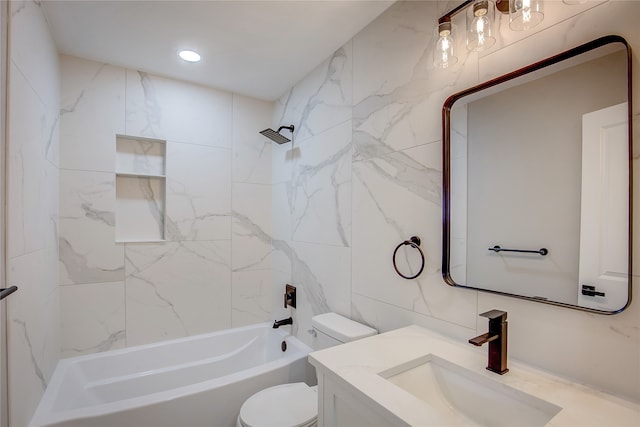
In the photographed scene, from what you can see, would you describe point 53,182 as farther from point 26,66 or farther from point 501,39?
point 501,39

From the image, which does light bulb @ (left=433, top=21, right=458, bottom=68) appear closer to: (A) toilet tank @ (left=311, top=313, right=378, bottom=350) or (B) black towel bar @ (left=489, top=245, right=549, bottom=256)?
(B) black towel bar @ (left=489, top=245, right=549, bottom=256)

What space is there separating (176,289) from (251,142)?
1.39 m

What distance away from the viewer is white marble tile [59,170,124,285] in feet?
6.77

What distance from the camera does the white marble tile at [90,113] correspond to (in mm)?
2064

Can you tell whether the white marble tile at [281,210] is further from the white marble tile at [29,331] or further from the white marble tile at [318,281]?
the white marble tile at [29,331]

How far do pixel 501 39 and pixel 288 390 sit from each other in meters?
1.92

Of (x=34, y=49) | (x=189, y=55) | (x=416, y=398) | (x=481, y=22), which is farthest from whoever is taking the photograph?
(x=189, y=55)

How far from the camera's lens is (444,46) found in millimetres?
1250

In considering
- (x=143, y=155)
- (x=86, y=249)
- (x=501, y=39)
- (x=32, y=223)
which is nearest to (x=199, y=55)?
(x=143, y=155)

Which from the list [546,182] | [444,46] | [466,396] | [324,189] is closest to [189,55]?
[324,189]

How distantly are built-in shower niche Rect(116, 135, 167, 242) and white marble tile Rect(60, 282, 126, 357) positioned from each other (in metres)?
0.39

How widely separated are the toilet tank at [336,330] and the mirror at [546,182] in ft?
1.95

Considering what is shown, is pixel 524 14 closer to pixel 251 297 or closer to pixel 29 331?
pixel 29 331

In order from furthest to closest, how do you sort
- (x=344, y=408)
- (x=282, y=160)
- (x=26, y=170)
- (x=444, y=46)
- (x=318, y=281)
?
(x=282, y=160)
(x=318, y=281)
(x=26, y=170)
(x=444, y=46)
(x=344, y=408)
